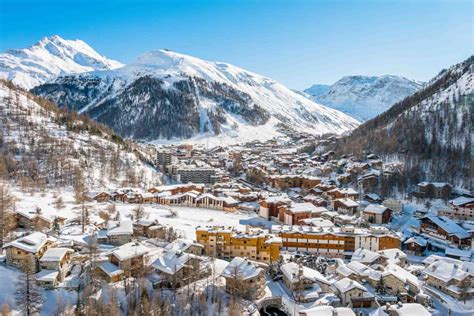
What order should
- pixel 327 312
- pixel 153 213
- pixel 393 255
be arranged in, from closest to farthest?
pixel 327 312 → pixel 393 255 → pixel 153 213

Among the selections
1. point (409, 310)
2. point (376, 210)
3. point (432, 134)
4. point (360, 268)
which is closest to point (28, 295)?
point (409, 310)

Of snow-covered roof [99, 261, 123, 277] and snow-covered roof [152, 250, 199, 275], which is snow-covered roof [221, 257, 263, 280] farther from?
snow-covered roof [99, 261, 123, 277]

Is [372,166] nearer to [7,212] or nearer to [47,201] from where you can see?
[47,201]

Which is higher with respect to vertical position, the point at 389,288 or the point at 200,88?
the point at 200,88

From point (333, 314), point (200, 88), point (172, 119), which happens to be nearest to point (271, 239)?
point (333, 314)

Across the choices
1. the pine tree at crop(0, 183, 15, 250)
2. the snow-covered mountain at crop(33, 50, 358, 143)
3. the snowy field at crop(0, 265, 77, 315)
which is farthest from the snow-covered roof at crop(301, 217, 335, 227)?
the snow-covered mountain at crop(33, 50, 358, 143)

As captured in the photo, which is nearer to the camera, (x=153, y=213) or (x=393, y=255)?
(x=393, y=255)

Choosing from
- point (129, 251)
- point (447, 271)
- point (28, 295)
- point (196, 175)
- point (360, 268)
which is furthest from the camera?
point (196, 175)

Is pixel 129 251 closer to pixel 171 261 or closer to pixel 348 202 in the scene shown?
pixel 171 261
